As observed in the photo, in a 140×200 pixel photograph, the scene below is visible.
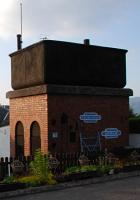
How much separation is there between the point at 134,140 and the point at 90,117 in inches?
117

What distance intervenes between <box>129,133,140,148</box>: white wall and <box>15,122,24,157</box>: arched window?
202 inches

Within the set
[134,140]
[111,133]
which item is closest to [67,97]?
[111,133]

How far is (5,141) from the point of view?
2241cm

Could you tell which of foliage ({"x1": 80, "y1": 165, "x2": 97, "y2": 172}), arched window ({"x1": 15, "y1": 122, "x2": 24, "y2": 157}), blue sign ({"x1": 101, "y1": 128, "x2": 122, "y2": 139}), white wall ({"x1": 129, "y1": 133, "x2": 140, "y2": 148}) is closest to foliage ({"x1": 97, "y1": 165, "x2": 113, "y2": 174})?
foliage ({"x1": 80, "y1": 165, "x2": 97, "y2": 172})

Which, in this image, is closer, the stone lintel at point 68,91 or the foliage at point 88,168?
the foliage at point 88,168

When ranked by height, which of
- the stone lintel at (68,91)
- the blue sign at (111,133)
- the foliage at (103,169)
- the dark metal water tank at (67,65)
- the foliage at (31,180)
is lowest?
the foliage at (31,180)

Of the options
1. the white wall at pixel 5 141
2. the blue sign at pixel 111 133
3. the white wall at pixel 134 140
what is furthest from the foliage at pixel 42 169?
the white wall at pixel 5 141

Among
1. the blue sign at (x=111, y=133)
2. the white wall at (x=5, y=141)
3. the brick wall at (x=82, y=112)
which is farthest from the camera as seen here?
the white wall at (x=5, y=141)

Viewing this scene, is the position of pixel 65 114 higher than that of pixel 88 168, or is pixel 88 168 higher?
pixel 65 114

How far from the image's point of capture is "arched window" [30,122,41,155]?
18375 mm

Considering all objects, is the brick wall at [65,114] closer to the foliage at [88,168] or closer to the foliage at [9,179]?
the foliage at [88,168]

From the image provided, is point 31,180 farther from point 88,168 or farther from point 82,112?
point 82,112

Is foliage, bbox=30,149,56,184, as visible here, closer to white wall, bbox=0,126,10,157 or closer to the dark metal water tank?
the dark metal water tank

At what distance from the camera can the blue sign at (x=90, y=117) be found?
61.8 feet
